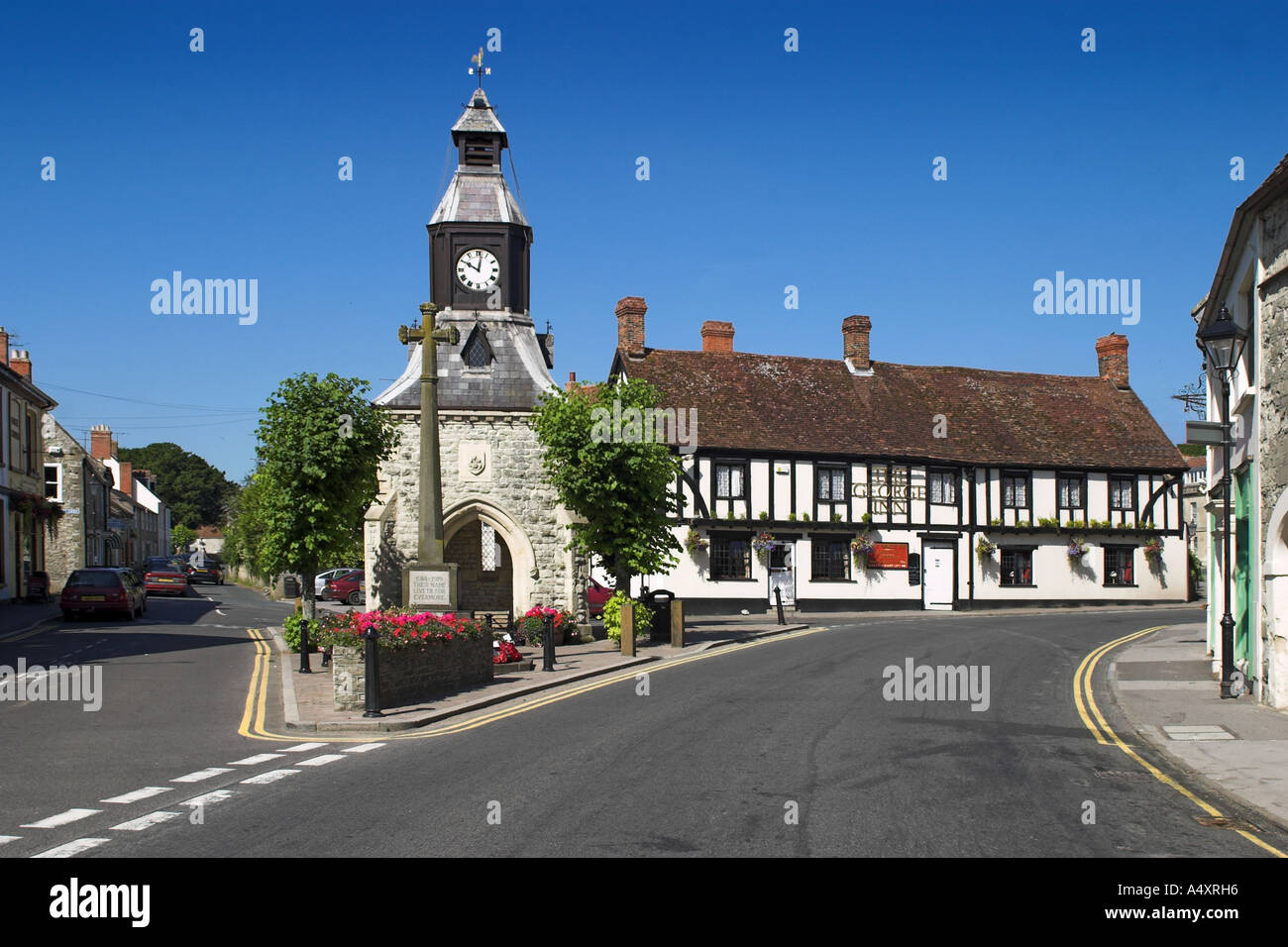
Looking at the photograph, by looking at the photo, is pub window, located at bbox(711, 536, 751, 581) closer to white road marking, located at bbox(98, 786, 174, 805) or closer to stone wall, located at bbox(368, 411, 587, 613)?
stone wall, located at bbox(368, 411, 587, 613)

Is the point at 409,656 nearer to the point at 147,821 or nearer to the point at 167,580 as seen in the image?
the point at 147,821

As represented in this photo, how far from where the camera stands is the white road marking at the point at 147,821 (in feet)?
Answer: 27.5

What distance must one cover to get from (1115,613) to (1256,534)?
25589 millimetres

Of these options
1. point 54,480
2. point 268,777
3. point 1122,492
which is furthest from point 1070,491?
point 54,480

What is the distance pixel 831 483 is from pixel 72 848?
3497 cm

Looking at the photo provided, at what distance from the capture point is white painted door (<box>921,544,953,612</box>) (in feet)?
138

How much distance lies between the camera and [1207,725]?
14.0 meters

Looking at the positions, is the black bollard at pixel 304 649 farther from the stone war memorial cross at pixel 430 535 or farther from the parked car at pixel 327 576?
the parked car at pixel 327 576

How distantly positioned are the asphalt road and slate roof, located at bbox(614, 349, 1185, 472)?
23657mm

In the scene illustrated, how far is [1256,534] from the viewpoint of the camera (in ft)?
52.6

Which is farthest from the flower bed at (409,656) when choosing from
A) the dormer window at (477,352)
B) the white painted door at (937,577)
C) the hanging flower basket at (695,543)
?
the white painted door at (937,577)

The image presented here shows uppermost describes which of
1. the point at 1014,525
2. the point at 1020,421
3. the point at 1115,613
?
the point at 1020,421
